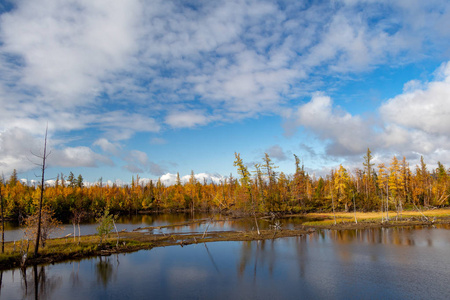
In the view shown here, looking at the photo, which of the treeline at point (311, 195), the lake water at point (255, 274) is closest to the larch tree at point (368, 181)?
the treeline at point (311, 195)

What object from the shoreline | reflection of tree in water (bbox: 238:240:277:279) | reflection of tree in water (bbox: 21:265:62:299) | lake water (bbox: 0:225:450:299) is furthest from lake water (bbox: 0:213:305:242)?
reflection of tree in water (bbox: 21:265:62:299)

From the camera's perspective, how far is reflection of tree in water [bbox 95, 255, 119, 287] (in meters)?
26.8

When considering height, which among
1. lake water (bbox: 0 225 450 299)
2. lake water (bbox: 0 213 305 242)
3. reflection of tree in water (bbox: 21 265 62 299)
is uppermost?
reflection of tree in water (bbox: 21 265 62 299)

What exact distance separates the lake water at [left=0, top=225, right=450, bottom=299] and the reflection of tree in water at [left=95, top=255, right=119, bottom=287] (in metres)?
0.10

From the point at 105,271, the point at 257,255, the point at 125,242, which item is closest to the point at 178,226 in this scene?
the point at 125,242

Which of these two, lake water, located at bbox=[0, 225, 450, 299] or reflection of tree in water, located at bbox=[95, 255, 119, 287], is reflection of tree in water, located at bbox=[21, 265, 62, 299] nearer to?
lake water, located at bbox=[0, 225, 450, 299]

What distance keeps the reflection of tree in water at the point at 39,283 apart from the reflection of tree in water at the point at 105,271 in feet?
11.7

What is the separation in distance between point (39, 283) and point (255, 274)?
20057 mm

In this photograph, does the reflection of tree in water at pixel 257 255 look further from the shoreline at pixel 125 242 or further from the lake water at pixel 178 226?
the lake water at pixel 178 226

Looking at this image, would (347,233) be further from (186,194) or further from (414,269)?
(186,194)

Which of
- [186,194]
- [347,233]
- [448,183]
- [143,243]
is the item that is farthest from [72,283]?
[186,194]

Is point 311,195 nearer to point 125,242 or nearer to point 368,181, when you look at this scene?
point 368,181

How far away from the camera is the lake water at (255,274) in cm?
2262

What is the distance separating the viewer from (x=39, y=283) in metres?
25.8
